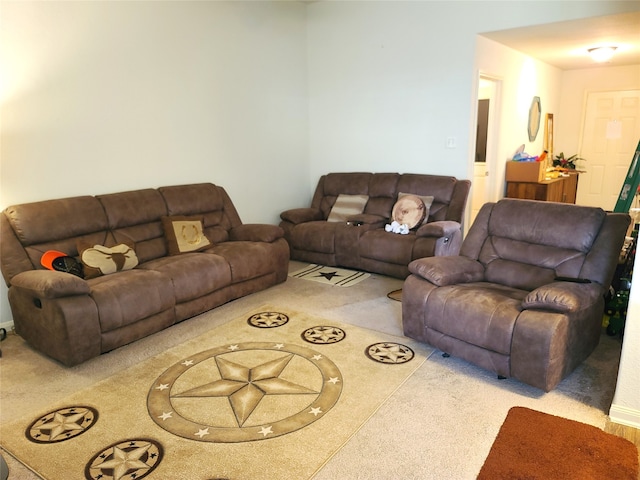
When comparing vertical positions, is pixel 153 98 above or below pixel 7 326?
above

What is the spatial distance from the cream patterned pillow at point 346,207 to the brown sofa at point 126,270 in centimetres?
102

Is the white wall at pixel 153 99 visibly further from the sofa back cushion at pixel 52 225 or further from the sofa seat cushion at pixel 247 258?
the sofa seat cushion at pixel 247 258

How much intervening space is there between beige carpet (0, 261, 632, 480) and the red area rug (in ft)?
0.21

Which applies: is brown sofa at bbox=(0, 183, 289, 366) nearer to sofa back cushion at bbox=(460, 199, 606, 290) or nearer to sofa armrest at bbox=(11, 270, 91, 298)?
sofa armrest at bbox=(11, 270, 91, 298)

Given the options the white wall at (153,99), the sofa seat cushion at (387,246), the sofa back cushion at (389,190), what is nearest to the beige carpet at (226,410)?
the sofa seat cushion at (387,246)

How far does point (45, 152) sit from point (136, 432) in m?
2.34

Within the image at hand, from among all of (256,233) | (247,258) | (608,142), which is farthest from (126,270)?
(608,142)

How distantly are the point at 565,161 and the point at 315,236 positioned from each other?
4.80m

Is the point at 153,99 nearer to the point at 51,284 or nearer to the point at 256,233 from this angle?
the point at 256,233

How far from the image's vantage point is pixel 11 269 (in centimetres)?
308

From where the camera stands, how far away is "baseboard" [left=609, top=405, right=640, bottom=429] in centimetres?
219

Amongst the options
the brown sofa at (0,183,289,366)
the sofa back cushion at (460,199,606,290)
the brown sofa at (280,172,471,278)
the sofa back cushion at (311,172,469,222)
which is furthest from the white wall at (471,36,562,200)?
the brown sofa at (0,183,289,366)

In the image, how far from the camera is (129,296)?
303 cm

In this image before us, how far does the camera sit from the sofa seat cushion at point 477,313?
2510 millimetres
